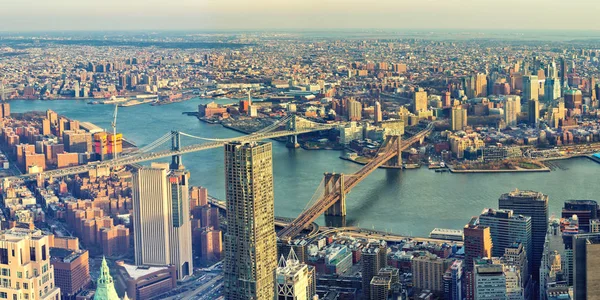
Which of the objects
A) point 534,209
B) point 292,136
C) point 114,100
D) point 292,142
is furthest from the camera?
point 292,136

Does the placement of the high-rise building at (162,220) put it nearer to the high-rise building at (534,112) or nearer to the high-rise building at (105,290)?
the high-rise building at (105,290)

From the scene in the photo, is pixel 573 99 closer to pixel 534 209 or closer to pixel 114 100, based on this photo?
pixel 114 100

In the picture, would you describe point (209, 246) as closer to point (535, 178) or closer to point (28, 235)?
point (28, 235)

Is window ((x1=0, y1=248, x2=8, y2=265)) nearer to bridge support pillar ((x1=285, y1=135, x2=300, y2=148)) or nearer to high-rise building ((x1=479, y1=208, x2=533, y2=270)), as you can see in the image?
high-rise building ((x1=479, y1=208, x2=533, y2=270))

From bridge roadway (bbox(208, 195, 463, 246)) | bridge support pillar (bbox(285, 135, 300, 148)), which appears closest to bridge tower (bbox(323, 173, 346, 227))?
bridge roadway (bbox(208, 195, 463, 246))

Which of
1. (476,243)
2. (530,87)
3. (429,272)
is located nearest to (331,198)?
(476,243)

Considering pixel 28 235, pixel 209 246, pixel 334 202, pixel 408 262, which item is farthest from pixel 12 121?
pixel 28 235

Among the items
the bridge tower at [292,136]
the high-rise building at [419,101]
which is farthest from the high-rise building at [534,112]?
the bridge tower at [292,136]
